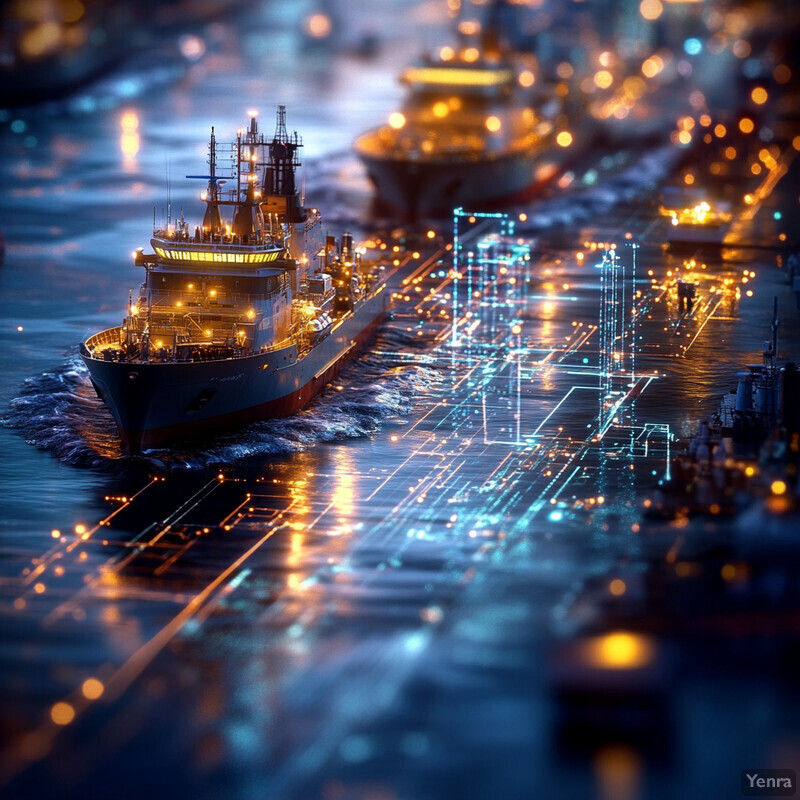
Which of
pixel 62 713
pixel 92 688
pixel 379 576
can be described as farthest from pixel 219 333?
pixel 62 713

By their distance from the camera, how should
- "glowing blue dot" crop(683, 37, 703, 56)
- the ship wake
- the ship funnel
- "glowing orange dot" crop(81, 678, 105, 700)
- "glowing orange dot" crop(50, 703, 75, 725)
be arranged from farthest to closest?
1. "glowing blue dot" crop(683, 37, 703, 56)
2. the ship funnel
3. the ship wake
4. "glowing orange dot" crop(81, 678, 105, 700)
5. "glowing orange dot" crop(50, 703, 75, 725)

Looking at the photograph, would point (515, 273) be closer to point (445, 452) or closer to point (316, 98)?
point (445, 452)

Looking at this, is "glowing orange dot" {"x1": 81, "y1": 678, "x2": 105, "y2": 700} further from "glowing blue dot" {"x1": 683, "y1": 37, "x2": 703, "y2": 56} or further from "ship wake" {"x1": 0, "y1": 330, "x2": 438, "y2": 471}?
"glowing blue dot" {"x1": 683, "y1": 37, "x2": 703, "y2": 56}

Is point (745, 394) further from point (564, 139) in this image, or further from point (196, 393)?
point (564, 139)

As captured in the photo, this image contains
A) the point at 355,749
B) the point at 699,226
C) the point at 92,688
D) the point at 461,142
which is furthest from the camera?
the point at 461,142

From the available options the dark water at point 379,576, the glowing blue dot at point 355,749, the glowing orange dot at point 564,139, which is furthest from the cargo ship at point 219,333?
the glowing orange dot at point 564,139

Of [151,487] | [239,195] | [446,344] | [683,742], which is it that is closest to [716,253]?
[446,344]


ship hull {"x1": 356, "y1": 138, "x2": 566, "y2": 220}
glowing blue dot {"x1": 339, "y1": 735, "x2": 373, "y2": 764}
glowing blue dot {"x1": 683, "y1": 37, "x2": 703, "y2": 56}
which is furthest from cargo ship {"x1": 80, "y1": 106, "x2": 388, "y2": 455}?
glowing blue dot {"x1": 683, "y1": 37, "x2": 703, "y2": 56}
